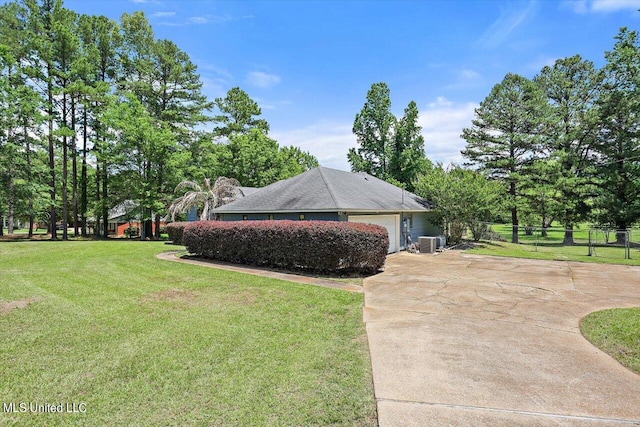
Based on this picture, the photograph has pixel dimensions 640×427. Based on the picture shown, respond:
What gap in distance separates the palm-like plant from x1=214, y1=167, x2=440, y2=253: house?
8.02 feet

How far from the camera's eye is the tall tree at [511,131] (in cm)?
2534

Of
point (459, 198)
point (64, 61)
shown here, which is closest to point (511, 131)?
point (459, 198)

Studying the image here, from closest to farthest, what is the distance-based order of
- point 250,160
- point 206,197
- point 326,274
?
1. point 326,274
2. point 206,197
3. point 250,160

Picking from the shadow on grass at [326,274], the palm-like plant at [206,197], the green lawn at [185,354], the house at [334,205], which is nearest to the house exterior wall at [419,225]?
the house at [334,205]

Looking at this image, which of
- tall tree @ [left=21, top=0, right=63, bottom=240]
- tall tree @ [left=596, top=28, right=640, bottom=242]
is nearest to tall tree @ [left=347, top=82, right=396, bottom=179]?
tall tree @ [left=596, top=28, right=640, bottom=242]

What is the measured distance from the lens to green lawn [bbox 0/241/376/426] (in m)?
3.05

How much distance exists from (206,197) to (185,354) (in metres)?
17.6

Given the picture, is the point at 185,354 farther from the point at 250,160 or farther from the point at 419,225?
the point at 250,160

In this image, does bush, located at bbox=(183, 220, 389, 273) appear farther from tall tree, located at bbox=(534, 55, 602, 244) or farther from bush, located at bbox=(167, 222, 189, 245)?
tall tree, located at bbox=(534, 55, 602, 244)

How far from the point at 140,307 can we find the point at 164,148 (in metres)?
20.9

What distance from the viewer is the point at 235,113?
121ft

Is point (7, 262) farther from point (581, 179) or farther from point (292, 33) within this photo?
point (581, 179)

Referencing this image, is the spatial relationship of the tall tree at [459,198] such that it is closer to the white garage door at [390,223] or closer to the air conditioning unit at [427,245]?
the air conditioning unit at [427,245]

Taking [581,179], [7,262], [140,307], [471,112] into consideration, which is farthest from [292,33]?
[581,179]
